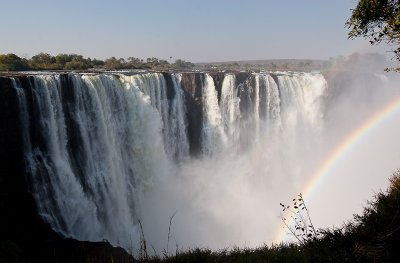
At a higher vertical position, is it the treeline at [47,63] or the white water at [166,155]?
the treeline at [47,63]

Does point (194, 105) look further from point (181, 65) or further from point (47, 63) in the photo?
point (181, 65)

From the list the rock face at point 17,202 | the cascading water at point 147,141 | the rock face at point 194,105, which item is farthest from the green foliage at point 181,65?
the rock face at point 17,202

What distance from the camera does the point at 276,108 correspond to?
29.5 metres

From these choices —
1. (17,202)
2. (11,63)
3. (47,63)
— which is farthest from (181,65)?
(17,202)

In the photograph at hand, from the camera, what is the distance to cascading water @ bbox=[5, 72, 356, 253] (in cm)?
1470

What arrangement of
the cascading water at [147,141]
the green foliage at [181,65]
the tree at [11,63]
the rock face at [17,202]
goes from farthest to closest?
the green foliage at [181,65], the tree at [11,63], the cascading water at [147,141], the rock face at [17,202]

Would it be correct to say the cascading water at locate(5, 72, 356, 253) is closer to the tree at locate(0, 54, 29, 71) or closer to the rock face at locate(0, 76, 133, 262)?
the rock face at locate(0, 76, 133, 262)

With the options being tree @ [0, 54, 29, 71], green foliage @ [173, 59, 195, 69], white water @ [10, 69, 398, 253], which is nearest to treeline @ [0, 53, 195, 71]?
tree @ [0, 54, 29, 71]

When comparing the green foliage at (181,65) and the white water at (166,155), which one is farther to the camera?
the green foliage at (181,65)

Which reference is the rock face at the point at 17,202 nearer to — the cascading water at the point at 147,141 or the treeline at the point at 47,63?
the cascading water at the point at 147,141

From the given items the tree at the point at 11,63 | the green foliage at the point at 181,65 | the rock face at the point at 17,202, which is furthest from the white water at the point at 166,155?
the green foliage at the point at 181,65

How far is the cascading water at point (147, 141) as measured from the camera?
14695 millimetres

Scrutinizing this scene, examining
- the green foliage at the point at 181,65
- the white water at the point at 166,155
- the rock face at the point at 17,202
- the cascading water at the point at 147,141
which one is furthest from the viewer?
the green foliage at the point at 181,65

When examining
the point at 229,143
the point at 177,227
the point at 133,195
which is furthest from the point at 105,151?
the point at 229,143
